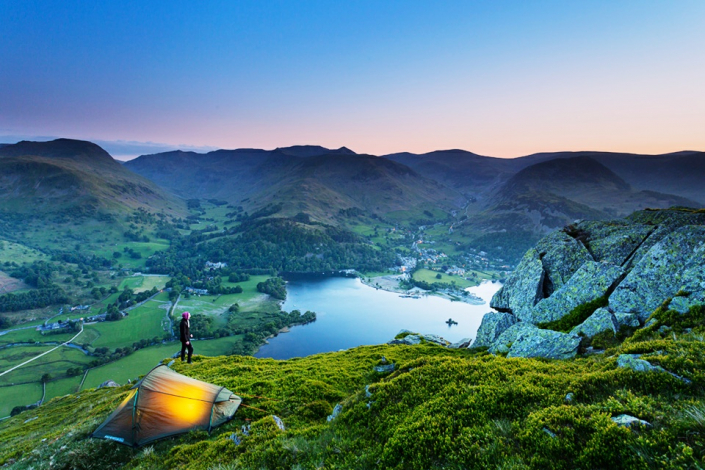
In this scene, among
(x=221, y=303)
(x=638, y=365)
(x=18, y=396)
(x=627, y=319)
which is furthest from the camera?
(x=221, y=303)

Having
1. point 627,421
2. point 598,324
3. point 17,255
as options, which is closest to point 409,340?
point 598,324

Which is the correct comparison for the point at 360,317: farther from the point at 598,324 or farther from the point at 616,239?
the point at 598,324

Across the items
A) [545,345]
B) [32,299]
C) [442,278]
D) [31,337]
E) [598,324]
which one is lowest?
[31,337]

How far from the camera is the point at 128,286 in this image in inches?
5891

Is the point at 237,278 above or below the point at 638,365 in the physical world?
below

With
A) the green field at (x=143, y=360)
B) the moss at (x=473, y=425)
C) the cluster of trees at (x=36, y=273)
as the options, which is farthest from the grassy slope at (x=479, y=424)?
the cluster of trees at (x=36, y=273)

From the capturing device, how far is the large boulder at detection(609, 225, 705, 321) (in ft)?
47.4

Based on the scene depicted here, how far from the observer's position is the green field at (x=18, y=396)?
209ft

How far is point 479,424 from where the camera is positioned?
8.23 m

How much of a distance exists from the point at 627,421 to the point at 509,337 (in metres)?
12.8

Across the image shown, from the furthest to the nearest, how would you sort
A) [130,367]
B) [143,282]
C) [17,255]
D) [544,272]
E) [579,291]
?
1. [17,255]
2. [143,282]
3. [130,367]
4. [544,272]
5. [579,291]

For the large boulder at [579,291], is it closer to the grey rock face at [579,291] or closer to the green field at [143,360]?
the grey rock face at [579,291]

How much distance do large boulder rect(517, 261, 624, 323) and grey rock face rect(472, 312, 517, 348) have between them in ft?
6.04

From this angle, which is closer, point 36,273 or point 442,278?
point 36,273
